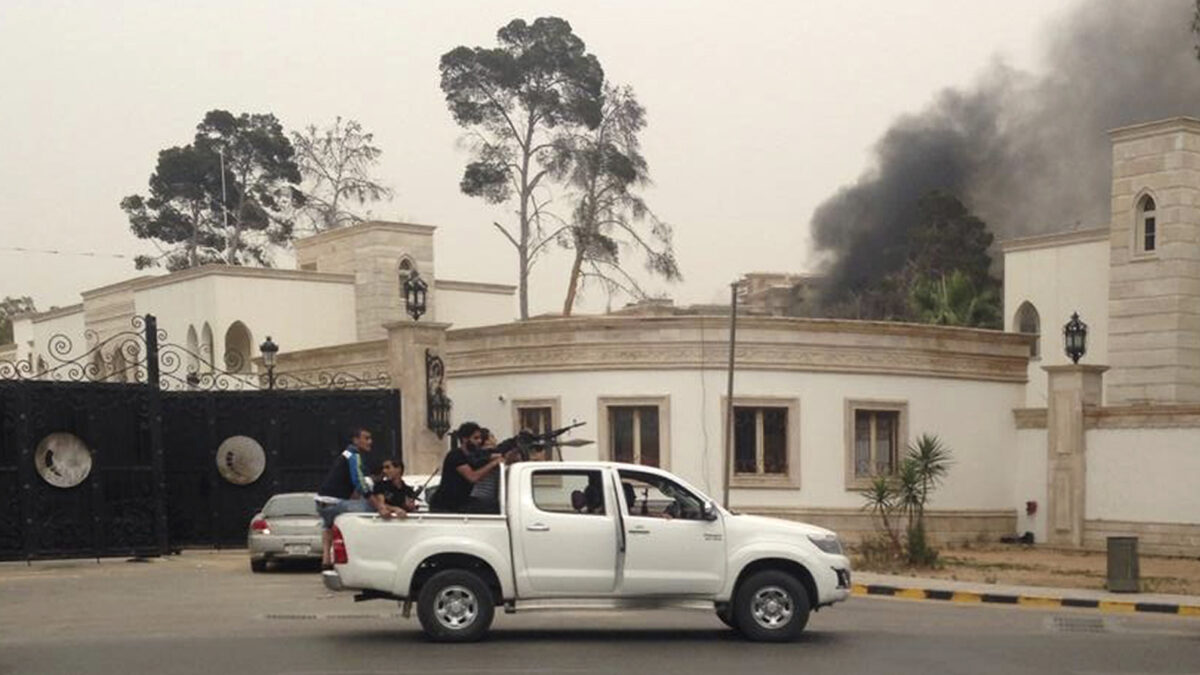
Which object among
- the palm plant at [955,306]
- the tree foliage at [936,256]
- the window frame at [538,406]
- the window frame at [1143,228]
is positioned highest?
the tree foliage at [936,256]

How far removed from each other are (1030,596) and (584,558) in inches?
328

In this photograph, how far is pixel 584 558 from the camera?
46.3 feet

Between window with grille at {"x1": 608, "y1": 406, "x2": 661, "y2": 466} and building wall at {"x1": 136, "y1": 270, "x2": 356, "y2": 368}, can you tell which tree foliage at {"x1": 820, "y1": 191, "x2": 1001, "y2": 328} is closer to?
building wall at {"x1": 136, "y1": 270, "x2": 356, "y2": 368}

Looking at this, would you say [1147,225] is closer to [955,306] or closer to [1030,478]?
[1030,478]

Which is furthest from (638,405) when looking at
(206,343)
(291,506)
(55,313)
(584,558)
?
(55,313)

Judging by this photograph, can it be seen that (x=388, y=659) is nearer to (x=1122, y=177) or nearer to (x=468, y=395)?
(x=468, y=395)

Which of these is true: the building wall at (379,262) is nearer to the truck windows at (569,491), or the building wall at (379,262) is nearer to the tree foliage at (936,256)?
the tree foliage at (936,256)

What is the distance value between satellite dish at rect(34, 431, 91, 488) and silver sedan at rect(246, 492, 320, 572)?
11.8 feet

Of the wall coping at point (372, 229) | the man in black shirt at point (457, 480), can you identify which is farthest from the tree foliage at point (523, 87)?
the man in black shirt at point (457, 480)

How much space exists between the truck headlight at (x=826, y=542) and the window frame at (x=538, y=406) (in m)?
15.7

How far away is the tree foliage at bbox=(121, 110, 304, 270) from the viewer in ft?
244

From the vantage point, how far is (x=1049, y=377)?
29.6 m

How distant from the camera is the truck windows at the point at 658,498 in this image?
14.4m

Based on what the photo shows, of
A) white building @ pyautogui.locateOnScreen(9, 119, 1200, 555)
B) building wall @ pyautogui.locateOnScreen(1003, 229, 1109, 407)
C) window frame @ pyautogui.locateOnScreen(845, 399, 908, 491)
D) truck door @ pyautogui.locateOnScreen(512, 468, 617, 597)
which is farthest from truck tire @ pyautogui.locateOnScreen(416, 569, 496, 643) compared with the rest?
building wall @ pyautogui.locateOnScreen(1003, 229, 1109, 407)
